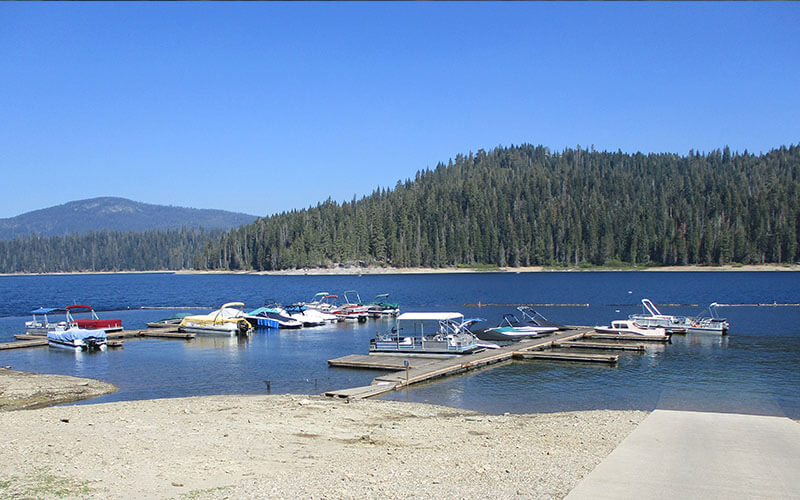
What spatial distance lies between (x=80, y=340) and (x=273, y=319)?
1953cm

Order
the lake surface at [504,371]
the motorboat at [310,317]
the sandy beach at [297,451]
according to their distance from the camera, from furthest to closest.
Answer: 1. the motorboat at [310,317]
2. the lake surface at [504,371]
3. the sandy beach at [297,451]

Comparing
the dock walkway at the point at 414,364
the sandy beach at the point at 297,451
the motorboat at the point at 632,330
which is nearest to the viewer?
the sandy beach at the point at 297,451

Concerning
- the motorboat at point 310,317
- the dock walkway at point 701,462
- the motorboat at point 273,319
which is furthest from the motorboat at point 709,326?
the motorboat at point 273,319

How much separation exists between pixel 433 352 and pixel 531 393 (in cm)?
1144

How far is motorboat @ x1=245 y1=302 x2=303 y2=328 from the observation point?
6016 centimetres

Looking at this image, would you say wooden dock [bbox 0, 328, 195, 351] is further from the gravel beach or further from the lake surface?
the gravel beach

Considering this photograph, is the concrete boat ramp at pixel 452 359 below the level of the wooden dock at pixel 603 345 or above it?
above

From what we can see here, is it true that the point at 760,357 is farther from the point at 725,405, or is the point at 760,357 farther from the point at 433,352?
the point at 433,352

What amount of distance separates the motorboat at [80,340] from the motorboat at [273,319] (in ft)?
55.7

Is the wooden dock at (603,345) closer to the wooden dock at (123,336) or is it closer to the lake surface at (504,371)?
the lake surface at (504,371)

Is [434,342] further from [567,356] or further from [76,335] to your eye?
[76,335]

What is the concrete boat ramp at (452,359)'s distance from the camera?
2797 centimetres

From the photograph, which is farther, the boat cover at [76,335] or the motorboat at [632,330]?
the motorboat at [632,330]

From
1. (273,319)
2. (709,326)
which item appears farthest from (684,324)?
(273,319)
